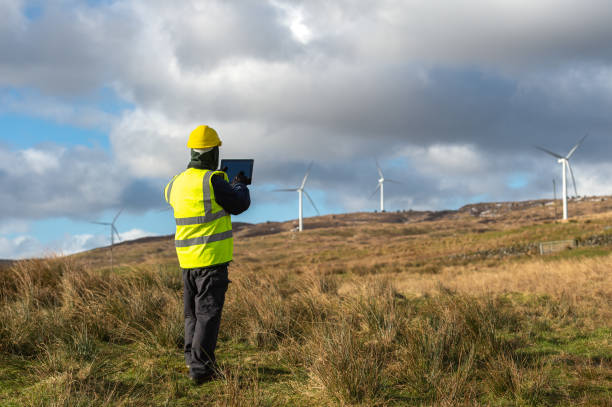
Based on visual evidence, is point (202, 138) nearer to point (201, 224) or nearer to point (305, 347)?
point (201, 224)

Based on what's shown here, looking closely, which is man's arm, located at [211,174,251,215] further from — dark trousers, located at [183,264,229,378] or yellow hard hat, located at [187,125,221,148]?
dark trousers, located at [183,264,229,378]

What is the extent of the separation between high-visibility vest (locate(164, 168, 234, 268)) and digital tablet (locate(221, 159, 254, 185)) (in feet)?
1.45

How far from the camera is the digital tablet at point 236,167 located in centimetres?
629

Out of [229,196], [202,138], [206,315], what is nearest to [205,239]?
[229,196]

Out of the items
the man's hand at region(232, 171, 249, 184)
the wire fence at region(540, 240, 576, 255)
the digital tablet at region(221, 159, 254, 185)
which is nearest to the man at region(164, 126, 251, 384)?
the man's hand at region(232, 171, 249, 184)

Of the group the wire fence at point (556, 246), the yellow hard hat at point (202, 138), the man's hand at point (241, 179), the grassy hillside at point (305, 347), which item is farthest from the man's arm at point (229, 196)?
the wire fence at point (556, 246)

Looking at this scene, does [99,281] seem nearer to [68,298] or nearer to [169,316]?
[68,298]

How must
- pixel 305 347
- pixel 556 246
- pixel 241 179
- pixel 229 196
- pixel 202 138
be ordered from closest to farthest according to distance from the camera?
pixel 229 196 < pixel 202 138 < pixel 241 179 < pixel 305 347 < pixel 556 246

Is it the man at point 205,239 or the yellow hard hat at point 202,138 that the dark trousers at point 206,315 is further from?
the yellow hard hat at point 202,138

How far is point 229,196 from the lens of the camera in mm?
5633

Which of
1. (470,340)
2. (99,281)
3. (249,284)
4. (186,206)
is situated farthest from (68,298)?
(470,340)

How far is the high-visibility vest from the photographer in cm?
566

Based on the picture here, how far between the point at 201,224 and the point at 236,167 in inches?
39.5

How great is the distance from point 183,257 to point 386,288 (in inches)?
234
